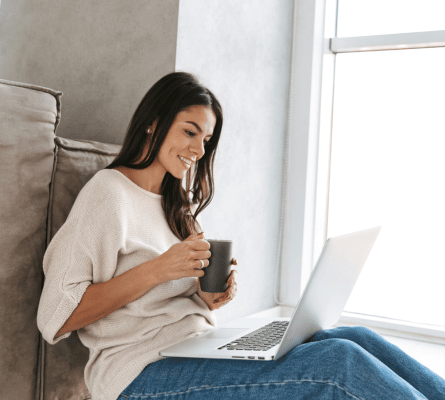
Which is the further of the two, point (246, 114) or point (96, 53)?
point (246, 114)

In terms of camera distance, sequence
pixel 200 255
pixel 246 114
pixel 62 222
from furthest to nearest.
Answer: pixel 246 114 < pixel 62 222 < pixel 200 255

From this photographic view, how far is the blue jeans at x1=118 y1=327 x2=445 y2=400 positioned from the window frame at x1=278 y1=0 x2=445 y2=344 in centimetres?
121

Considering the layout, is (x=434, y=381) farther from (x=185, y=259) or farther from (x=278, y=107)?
(x=278, y=107)

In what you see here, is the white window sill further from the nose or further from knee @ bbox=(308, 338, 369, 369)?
knee @ bbox=(308, 338, 369, 369)

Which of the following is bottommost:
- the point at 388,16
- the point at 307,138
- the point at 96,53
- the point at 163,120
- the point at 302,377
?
the point at 302,377

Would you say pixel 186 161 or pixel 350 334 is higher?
pixel 186 161

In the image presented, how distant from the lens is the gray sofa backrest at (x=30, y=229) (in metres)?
1.09

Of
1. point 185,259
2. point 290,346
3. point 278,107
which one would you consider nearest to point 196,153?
point 185,259

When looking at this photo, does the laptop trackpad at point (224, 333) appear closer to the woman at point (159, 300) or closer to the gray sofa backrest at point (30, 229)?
the woman at point (159, 300)

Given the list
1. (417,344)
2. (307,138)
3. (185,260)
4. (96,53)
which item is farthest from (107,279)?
(417,344)

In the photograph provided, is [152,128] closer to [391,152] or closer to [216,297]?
[216,297]

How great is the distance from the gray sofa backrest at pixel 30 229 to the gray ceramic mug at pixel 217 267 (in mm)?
442

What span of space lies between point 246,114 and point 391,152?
30.0 inches

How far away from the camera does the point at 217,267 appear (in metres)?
1.01
